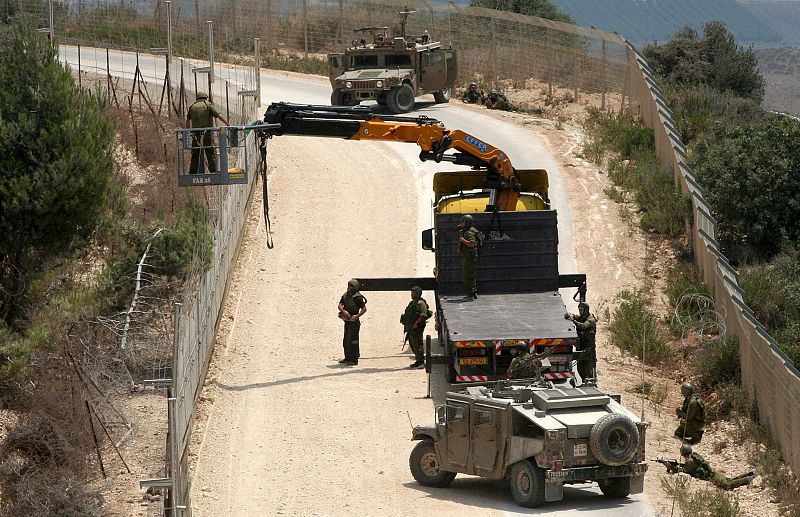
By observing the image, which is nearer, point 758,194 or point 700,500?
point 700,500

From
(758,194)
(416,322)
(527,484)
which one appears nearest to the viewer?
(527,484)

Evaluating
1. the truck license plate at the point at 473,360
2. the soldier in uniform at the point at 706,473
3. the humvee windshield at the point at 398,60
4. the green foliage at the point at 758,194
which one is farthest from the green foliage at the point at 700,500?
the humvee windshield at the point at 398,60

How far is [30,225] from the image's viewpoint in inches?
998

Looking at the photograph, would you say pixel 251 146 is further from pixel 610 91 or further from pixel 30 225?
pixel 610 91

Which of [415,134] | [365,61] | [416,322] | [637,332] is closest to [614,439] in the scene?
[416,322]

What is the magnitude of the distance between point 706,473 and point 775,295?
854cm

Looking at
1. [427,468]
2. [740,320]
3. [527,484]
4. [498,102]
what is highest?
[498,102]

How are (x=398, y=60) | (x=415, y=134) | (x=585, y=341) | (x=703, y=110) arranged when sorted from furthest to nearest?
(x=398, y=60), (x=703, y=110), (x=415, y=134), (x=585, y=341)

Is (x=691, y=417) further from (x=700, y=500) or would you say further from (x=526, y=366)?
(x=700, y=500)

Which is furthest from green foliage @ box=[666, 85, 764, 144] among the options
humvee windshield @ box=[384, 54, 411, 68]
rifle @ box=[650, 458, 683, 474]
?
rifle @ box=[650, 458, 683, 474]

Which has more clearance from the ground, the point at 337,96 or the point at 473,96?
the point at 337,96

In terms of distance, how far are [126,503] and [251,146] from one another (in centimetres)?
1495

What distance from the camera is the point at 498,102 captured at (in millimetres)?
41719

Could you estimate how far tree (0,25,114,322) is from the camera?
25031 mm
